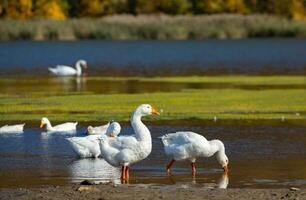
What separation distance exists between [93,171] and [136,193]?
374 cm

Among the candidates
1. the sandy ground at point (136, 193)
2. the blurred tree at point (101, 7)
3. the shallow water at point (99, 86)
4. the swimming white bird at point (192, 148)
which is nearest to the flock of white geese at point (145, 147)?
the swimming white bird at point (192, 148)

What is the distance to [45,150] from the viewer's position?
76.4 ft

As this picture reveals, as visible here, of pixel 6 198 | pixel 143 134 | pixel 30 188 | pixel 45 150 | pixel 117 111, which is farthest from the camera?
pixel 117 111

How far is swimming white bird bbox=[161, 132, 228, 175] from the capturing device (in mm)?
19531

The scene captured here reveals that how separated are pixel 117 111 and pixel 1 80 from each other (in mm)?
19394

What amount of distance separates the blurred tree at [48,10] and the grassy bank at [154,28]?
538 centimetres

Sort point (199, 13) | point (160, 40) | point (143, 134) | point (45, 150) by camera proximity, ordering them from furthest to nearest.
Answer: point (199, 13)
point (160, 40)
point (45, 150)
point (143, 134)

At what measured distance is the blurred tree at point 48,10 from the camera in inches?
4560

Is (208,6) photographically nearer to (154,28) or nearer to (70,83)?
(154,28)

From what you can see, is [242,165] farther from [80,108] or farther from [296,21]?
[296,21]

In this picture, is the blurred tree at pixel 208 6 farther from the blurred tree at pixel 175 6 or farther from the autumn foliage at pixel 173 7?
the blurred tree at pixel 175 6

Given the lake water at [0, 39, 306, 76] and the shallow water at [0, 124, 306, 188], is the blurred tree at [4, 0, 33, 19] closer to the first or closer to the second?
the lake water at [0, 39, 306, 76]

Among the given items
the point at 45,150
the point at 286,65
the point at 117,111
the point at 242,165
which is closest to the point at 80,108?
the point at 117,111

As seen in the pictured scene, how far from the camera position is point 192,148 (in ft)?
64.1
